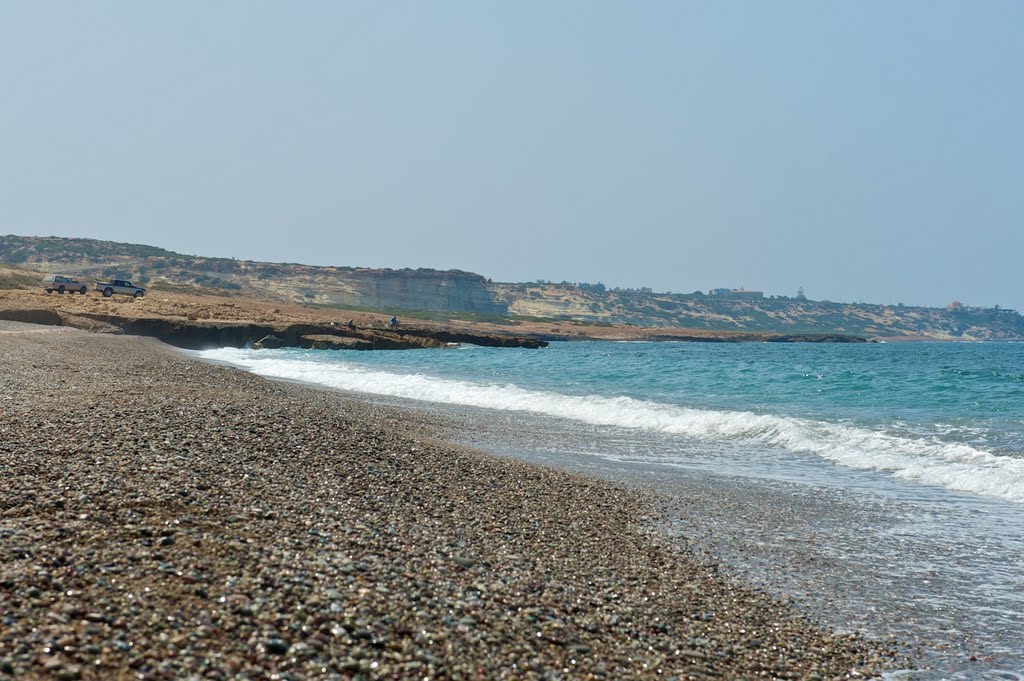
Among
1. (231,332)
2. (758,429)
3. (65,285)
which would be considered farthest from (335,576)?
(65,285)

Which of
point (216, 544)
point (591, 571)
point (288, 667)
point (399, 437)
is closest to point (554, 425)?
point (399, 437)

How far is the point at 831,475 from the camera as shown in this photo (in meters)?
15.6

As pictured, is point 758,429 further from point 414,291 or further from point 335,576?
point 414,291

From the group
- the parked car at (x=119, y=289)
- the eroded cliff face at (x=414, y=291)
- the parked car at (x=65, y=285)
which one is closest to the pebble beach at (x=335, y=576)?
the parked car at (x=65, y=285)

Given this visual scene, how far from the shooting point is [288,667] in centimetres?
510

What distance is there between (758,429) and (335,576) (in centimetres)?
1589

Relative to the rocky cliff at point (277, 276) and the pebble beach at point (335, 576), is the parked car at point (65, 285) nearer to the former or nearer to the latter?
the rocky cliff at point (277, 276)

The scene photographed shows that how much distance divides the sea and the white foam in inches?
2.2

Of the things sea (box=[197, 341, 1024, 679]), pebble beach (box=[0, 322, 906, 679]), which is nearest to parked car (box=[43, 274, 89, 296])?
sea (box=[197, 341, 1024, 679])

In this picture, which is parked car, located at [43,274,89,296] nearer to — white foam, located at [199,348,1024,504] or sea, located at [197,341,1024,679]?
sea, located at [197,341,1024,679]

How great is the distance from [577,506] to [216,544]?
5.29 m

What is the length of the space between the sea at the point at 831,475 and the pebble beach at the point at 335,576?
2.44 ft

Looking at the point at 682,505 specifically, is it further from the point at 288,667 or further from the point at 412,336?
the point at 412,336

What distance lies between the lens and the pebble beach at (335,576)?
528 centimetres
